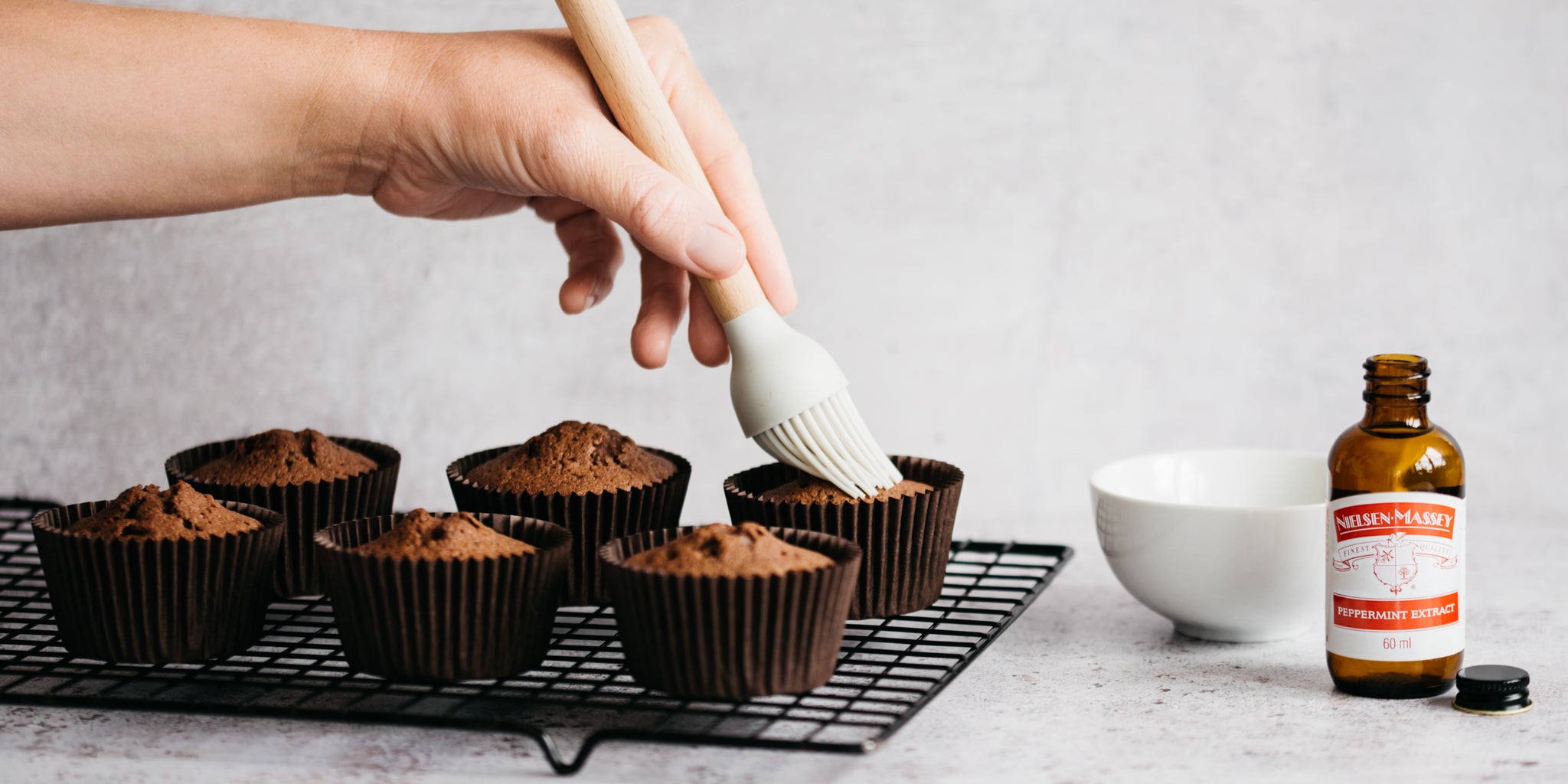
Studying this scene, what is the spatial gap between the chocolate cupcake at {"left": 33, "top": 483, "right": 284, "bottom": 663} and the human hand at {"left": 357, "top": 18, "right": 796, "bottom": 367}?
1.41ft

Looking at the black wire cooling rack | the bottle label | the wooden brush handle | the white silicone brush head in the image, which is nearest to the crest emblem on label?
the bottle label

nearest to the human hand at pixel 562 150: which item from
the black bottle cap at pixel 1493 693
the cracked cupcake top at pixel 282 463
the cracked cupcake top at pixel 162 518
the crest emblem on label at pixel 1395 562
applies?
the cracked cupcake top at pixel 282 463

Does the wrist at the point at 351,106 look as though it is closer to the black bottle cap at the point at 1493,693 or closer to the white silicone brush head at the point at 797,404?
the white silicone brush head at the point at 797,404

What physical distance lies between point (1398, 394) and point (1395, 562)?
0.15 meters

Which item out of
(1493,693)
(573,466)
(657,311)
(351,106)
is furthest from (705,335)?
(1493,693)

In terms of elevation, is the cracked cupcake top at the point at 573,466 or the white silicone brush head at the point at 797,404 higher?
the white silicone brush head at the point at 797,404

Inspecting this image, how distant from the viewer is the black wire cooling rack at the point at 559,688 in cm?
117

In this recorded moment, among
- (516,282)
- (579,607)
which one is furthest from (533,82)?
(516,282)

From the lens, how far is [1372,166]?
7.15 ft

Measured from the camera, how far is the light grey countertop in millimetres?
1209

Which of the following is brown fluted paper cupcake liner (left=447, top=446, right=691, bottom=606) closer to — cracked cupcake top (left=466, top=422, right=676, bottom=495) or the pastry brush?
cracked cupcake top (left=466, top=422, right=676, bottom=495)

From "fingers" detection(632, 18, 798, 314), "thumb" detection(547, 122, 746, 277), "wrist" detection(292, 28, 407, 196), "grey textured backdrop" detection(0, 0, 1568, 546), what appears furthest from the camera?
"grey textured backdrop" detection(0, 0, 1568, 546)

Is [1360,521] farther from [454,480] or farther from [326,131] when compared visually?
[326,131]

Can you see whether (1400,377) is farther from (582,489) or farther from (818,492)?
(582,489)
